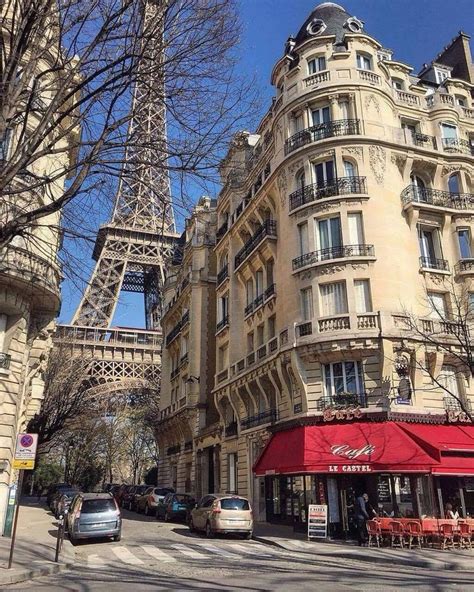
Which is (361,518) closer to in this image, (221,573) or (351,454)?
(351,454)

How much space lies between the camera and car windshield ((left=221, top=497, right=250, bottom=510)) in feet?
62.1

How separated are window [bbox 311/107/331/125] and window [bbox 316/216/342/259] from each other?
505 centimetres

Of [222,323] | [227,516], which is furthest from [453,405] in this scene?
[222,323]

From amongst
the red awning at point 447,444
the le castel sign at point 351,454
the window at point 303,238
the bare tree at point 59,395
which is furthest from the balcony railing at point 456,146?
the bare tree at point 59,395

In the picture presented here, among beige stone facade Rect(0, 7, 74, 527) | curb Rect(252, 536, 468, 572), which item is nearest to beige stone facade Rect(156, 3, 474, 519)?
curb Rect(252, 536, 468, 572)

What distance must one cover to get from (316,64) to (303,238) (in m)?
8.95

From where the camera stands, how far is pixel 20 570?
1072 centimetres

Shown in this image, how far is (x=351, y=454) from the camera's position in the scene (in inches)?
715

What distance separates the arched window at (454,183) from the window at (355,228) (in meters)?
5.61

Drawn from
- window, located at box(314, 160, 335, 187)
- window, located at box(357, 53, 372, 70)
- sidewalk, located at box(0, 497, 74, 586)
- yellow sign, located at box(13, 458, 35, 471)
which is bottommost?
sidewalk, located at box(0, 497, 74, 586)

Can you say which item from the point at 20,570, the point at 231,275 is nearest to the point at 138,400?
the point at 231,275

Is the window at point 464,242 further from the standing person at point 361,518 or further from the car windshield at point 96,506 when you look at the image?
the car windshield at point 96,506

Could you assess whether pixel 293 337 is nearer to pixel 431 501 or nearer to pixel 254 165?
pixel 431 501

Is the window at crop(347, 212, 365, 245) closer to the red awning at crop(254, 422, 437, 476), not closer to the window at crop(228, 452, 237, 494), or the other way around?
the red awning at crop(254, 422, 437, 476)
